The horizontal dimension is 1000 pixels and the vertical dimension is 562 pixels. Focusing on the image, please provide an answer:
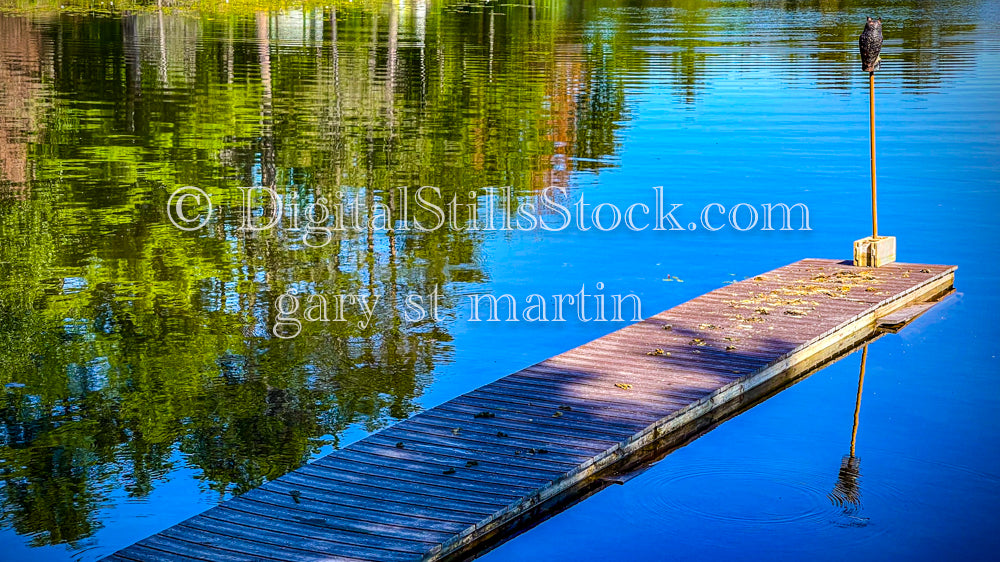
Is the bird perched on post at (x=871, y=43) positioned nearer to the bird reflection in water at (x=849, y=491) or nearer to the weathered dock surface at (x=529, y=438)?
the weathered dock surface at (x=529, y=438)

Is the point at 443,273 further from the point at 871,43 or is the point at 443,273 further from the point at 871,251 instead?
the point at 871,43

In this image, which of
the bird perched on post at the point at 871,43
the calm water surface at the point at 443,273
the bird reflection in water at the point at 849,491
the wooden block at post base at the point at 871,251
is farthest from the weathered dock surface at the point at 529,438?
the bird perched on post at the point at 871,43

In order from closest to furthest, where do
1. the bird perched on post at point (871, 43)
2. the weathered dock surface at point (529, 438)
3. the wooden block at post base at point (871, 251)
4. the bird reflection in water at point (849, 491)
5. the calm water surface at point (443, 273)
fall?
the weathered dock surface at point (529, 438) < the bird reflection in water at point (849, 491) < the calm water surface at point (443, 273) < the bird perched on post at point (871, 43) < the wooden block at post base at point (871, 251)

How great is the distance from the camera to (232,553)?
8.99 meters

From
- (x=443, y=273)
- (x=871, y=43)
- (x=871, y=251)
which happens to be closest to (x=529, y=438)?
(x=443, y=273)

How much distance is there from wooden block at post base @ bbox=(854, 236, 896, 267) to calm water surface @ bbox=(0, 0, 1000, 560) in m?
1.37

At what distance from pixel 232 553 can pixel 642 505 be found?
373 cm

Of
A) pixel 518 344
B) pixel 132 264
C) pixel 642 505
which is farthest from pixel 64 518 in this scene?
pixel 132 264

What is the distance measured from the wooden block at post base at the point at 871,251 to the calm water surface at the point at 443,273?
4.51ft

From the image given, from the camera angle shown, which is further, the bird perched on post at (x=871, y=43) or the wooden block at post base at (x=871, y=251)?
the wooden block at post base at (x=871, y=251)

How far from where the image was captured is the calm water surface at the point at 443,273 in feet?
35.5

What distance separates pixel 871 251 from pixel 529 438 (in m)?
9.18

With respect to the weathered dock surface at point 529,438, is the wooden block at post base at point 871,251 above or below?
above

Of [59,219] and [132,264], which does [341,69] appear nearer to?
[59,219]
